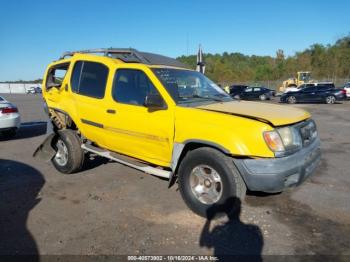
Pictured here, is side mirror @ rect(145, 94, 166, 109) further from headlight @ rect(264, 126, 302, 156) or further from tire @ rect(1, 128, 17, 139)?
tire @ rect(1, 128, 17, 139)

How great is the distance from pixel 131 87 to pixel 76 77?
1557 mm

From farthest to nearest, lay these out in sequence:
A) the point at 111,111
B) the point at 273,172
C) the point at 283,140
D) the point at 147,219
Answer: the point at 111,111 → the point at 147,219 → the point at 283,140 → the point at 273,172

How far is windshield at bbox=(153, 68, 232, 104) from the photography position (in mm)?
4984

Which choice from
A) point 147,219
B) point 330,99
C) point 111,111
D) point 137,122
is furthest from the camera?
point 330,99

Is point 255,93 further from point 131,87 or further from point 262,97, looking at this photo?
point 131,87

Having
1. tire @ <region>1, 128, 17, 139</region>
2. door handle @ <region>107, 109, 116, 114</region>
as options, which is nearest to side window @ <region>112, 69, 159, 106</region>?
door handle @ <region>107, 109, 116, 114</region>

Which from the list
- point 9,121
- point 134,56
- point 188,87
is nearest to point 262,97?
point 9,121

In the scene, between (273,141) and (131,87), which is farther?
(131,87)

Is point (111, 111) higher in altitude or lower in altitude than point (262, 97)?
higher

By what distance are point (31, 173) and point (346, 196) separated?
5.51m

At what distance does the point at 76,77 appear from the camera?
6.34 metres

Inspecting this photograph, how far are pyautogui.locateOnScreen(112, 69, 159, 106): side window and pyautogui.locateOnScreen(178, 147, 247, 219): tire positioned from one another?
1.18 meters

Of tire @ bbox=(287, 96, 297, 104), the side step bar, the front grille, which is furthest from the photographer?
tire @ bbox=(287, 96, 297, 104)

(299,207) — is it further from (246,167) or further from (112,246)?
(112,246)
